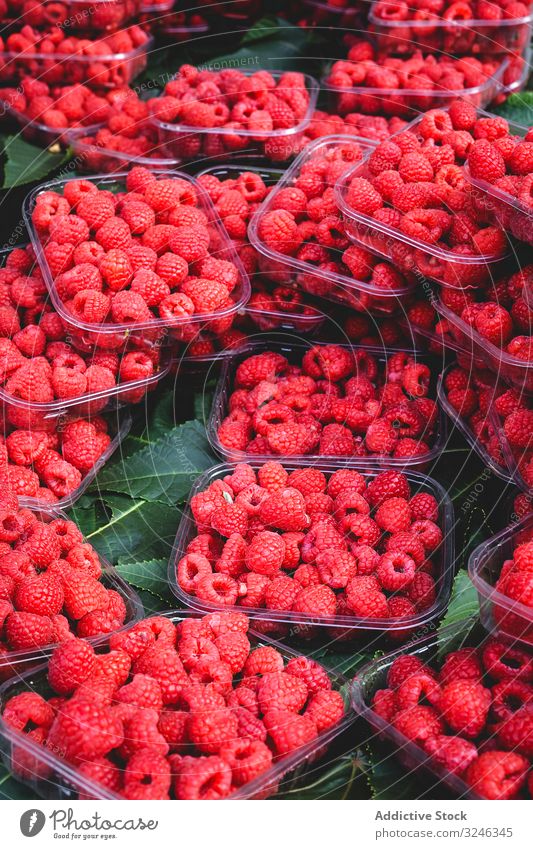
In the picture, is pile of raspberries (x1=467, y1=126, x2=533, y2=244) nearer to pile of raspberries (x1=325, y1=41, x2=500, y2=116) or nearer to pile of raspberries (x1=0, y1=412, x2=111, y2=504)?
pile of raspberries (x1=325, y1=41, x2=500, y2=116)

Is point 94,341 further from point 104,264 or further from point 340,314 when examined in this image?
point 340,314

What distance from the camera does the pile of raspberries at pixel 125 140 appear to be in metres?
2.62

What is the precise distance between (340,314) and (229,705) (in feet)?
3.85

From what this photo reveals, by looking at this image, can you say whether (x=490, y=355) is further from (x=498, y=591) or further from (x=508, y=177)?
(x=498, y=591)

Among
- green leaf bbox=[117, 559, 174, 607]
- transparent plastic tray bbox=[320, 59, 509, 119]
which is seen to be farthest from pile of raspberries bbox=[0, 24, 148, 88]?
green leaf bbox=[117, 559, 174, 607]

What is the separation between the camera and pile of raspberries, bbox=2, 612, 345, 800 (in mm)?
1385

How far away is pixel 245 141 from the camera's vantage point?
2.51 meters

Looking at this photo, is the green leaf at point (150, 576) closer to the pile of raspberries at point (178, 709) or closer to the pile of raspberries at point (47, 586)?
the pile of raspberries at point (47, 586)

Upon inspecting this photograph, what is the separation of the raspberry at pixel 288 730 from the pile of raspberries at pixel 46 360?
907mm

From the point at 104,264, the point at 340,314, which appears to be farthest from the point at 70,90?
the point at 340,314

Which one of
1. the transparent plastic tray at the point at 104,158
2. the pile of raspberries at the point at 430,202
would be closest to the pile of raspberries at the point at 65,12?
the transparent plastic tray at the point at 104,158

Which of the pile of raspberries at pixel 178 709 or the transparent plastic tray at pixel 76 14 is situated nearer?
the pile of raspberries at pixel 178 709
